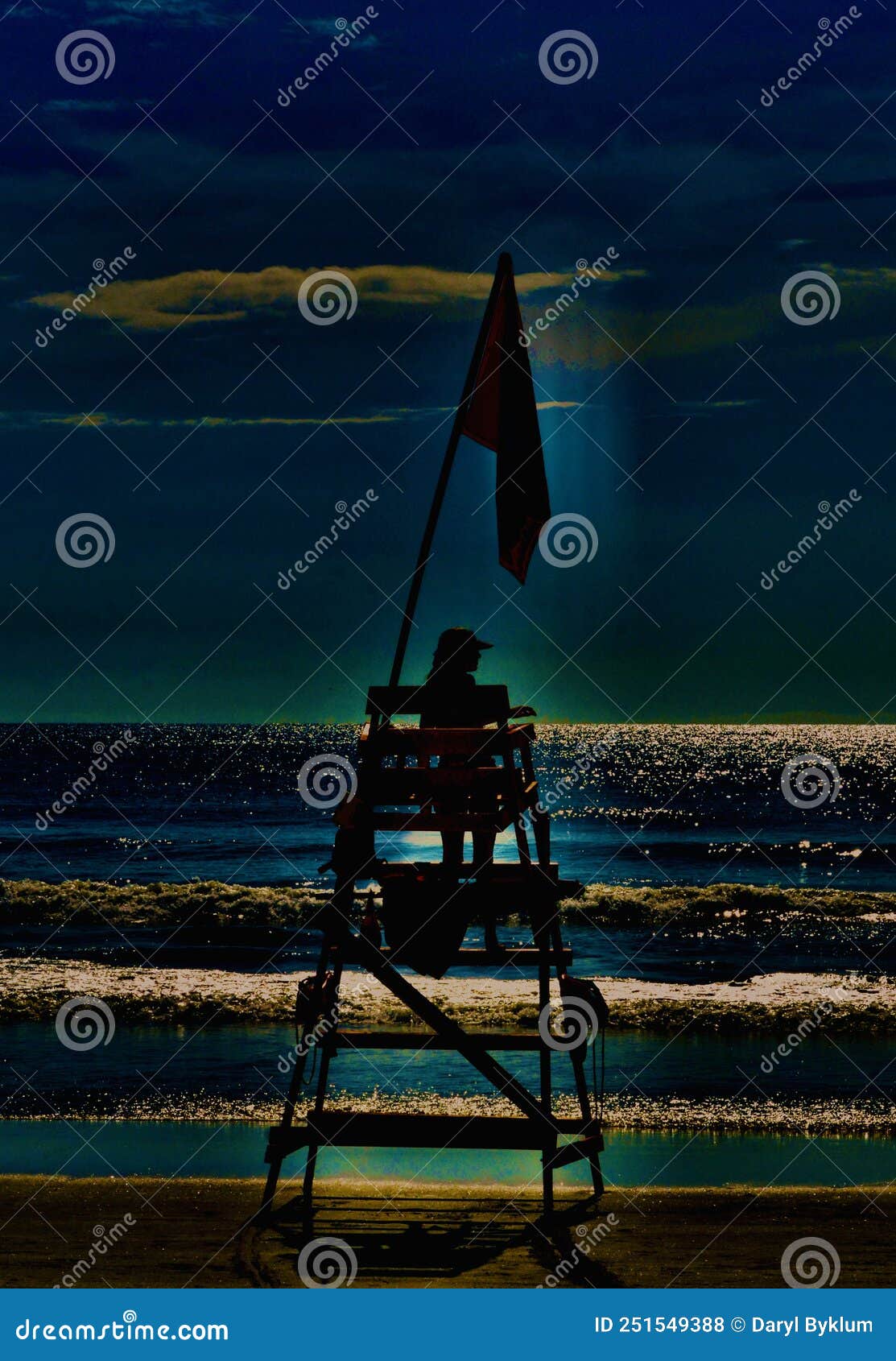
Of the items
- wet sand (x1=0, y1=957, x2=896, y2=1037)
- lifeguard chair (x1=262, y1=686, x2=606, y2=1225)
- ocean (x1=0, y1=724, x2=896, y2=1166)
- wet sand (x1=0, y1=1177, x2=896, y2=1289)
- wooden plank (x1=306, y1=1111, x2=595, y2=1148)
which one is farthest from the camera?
wet sand (x1=0, y1=957, x2=896, y2=1037)

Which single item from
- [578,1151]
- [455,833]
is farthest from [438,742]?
[578,1151]

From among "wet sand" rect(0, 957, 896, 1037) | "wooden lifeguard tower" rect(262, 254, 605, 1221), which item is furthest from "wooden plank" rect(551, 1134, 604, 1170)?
"wet sand" rect(0, 957, 896, 1037)

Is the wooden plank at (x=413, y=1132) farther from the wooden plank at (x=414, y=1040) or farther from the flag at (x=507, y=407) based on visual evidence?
the flag at (x=507, y=407)

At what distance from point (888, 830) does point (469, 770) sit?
5709 cm

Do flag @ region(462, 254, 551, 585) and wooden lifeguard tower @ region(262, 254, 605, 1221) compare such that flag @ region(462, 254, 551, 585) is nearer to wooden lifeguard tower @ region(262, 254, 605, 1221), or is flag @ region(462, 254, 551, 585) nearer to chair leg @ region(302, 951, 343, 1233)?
wooden lifeguard tower @ region(262, 254, 605, 1221)

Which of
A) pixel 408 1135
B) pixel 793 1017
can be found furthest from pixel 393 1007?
pixel 408 1135

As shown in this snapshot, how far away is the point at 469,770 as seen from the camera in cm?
911

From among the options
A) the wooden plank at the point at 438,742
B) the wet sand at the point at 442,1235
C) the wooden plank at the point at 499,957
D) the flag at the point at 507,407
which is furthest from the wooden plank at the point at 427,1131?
the flag at the point at 507,407

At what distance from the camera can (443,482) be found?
9.49 meters

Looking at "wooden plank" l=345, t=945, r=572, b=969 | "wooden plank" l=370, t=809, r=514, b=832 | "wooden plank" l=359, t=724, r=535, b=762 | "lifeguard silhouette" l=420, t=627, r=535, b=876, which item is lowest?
"wooden plank" l=345, t=945, r=572, b=969

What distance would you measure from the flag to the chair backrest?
1346mm

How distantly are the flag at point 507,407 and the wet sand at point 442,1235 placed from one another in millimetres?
5055

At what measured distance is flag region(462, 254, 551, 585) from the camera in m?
9.59

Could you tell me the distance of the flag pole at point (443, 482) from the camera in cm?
945
